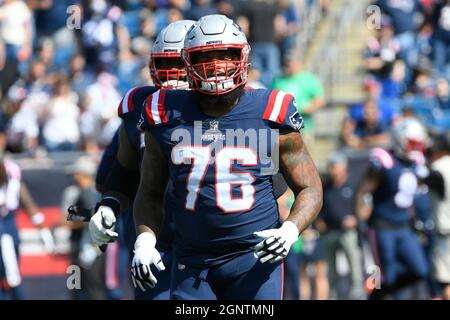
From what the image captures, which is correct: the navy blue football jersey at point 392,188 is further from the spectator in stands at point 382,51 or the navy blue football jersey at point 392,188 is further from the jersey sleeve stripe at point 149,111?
the jersey sleeve stripe at point 149,111

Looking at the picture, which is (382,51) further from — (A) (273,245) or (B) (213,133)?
(A) (273,245)

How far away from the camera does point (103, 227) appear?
237 inches

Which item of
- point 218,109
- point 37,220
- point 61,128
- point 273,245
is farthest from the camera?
point 61,128

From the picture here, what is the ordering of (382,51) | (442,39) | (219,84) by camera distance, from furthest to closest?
(442,39) → (382,51) → (219,84)

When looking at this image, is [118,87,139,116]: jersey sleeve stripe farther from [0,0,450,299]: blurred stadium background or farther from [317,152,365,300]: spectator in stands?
[317,152,365,300]: spectator in stands

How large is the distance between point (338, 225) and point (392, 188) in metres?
1.01

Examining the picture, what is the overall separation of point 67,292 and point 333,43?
4.37 metres

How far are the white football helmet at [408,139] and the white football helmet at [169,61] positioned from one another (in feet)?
13.8

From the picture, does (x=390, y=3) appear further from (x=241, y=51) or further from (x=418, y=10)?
(x=241, y=51)

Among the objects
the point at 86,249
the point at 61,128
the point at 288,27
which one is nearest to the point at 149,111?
the point at 86,249

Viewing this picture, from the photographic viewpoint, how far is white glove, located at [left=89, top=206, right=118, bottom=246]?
19.7 ft

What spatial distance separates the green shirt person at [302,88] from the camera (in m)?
12.0
